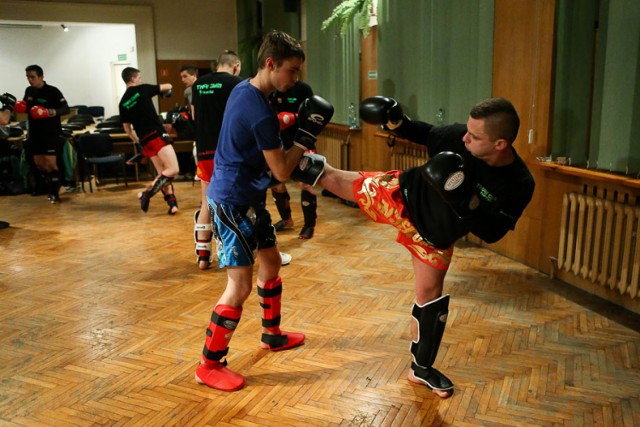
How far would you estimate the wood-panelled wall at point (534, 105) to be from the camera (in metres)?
3.87

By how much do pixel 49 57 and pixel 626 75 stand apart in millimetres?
13598

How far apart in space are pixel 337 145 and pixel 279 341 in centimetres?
479

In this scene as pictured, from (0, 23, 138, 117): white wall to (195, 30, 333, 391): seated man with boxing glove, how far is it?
38.9ft

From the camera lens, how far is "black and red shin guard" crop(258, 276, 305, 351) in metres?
2.80

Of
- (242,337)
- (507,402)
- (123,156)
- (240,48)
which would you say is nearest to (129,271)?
(242,337)

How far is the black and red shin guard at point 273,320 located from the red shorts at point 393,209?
27.5 inches

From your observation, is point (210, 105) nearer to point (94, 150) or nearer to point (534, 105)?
point (534, 105)

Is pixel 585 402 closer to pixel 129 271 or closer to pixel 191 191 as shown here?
pixel 129 271

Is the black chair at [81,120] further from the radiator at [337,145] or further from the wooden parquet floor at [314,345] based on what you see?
the wooden parquet floor at [314,345]

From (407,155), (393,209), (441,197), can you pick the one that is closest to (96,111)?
(407,155)

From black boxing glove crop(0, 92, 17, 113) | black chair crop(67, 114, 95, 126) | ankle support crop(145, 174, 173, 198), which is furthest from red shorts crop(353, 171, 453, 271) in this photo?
black chair crop(67, 114, 95, 126)

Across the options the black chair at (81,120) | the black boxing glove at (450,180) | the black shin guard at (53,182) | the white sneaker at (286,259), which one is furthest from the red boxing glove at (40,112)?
the black boxing glove at (450,180)

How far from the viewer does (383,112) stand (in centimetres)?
300

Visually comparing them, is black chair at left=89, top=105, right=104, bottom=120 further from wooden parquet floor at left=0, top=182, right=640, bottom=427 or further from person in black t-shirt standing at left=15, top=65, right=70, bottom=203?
wooden parquet floor at left=0, top=182, right=640, bottom=427
